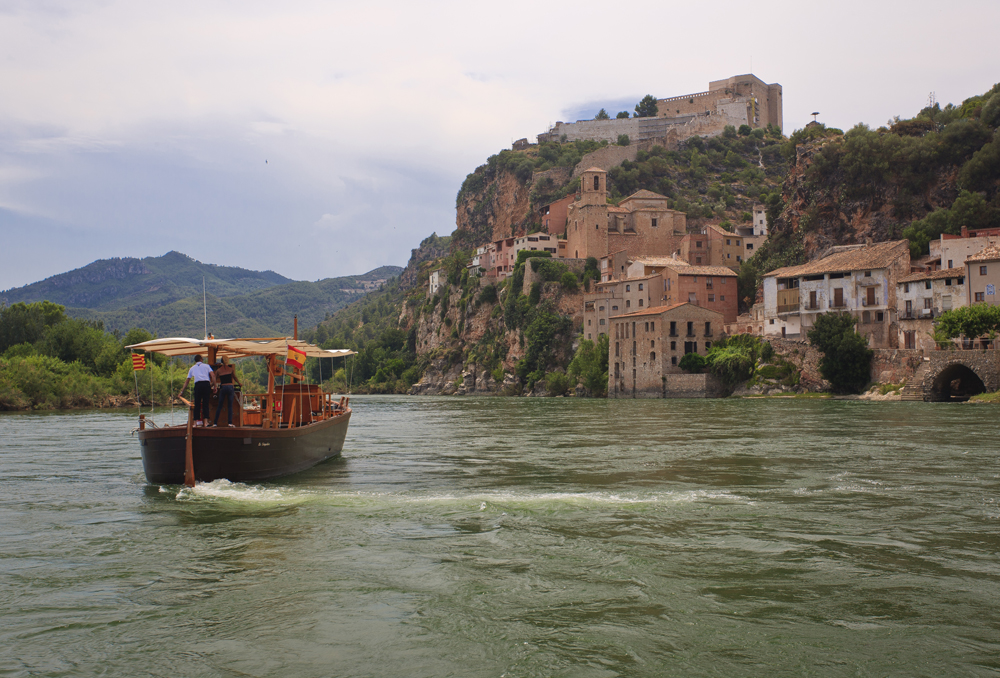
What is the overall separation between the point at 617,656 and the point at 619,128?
13207cm

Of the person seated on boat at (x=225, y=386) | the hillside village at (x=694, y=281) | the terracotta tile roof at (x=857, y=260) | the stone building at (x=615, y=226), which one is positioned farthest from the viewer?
the stone building at (x=615, y=226)

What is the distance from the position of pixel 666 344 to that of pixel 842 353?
14870 mm

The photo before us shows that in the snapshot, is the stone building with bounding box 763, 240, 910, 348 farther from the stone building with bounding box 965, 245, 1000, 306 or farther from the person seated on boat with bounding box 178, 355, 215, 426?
the person seated on boat with bounding box 178, 355, 215, 426

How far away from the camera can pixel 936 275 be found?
165 feet

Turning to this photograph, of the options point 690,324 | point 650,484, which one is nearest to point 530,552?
point 650,484

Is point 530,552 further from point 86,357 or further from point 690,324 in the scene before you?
point 86,357

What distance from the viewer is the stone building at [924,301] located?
49.2 m

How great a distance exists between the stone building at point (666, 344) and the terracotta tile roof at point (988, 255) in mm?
20561

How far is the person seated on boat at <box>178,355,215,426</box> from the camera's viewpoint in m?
16.5

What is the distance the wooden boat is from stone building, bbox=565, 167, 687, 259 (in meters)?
72.3

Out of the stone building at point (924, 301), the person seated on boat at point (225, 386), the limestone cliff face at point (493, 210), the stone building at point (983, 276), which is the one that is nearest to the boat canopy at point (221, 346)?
the person seated on boat at point (225, 386)

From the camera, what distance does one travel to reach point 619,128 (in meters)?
132

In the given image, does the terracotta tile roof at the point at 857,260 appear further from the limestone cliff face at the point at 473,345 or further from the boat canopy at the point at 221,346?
the boat canopy at the point at 221,346

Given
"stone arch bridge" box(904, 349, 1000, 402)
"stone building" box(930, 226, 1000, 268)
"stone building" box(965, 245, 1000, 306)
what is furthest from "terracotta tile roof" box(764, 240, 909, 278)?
"stone arch bridge" box(904, 349, 1000, 402)
